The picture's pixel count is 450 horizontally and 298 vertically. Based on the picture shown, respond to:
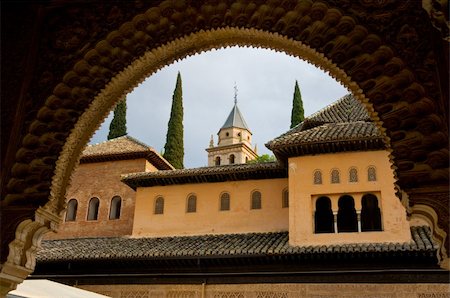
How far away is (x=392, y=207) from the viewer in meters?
13.6

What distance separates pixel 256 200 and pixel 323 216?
2.29 metres

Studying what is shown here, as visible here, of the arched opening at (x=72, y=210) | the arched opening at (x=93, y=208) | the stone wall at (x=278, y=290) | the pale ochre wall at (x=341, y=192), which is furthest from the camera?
the arched opening at (x=72, y=210)

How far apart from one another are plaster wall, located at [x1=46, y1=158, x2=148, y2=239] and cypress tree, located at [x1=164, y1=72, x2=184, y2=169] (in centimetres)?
669

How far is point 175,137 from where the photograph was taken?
2809 cm

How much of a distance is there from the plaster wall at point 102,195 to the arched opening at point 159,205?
2159 mm

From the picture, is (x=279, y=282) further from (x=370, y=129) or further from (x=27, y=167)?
(x=27, y=167)

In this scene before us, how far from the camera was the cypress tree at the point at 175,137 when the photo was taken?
2748 cm

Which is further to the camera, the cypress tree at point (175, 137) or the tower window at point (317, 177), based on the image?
the cypress tree at point (175, 137)

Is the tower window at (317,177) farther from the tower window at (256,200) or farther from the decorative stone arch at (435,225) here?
the decorative stone arch at (435,225)

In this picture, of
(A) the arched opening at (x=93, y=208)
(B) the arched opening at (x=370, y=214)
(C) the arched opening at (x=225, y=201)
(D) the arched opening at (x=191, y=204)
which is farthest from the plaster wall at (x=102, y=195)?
(B) the arched opening at (x=370, y=214)

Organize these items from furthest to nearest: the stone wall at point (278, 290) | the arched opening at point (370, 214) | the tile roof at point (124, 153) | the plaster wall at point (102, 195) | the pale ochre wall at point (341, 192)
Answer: the tile roof at point (124, 153) → the plaster wall at point (102, 195) → the arched opening at point (370, 214) → the pale ochre wall at point (341, 192) → the stone wall at point (278, 290)

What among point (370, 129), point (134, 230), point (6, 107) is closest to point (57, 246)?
point (134, 230)

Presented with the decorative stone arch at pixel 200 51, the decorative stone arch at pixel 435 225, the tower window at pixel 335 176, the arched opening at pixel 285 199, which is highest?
the tower window at pixel 335 176

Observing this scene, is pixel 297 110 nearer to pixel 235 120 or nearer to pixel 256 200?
pixel 256 200
